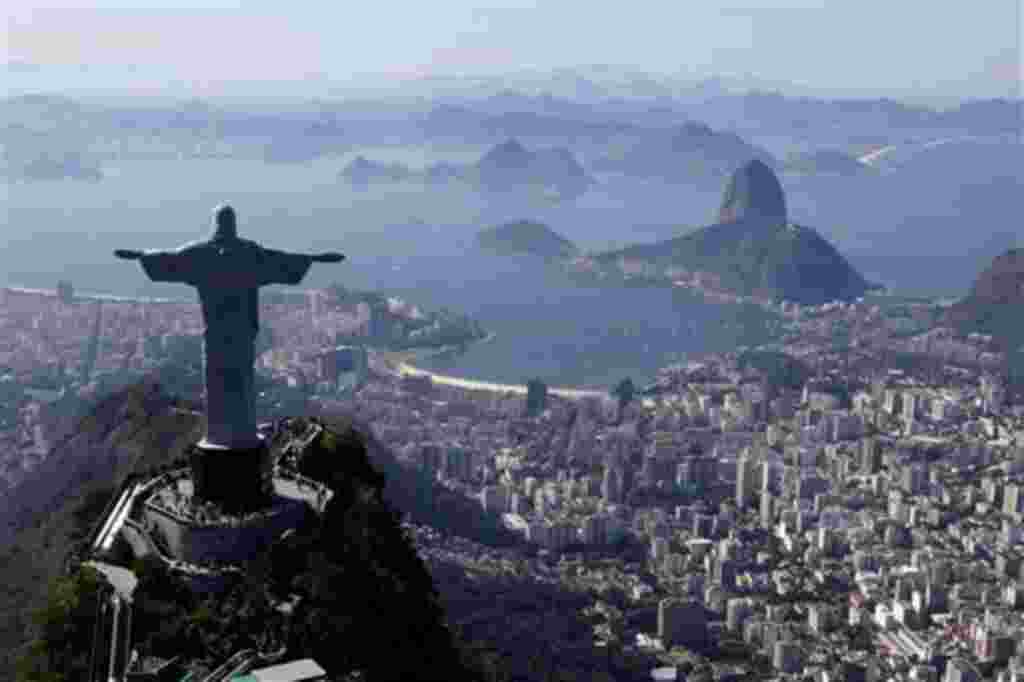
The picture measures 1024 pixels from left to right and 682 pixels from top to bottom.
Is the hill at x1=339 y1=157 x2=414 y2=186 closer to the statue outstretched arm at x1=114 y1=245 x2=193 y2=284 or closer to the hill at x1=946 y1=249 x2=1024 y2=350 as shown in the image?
the hill at x1=946 y1=249 x2=1024 y2=350

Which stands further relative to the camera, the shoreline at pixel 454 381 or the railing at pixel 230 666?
the shoreline at pixel 454 381

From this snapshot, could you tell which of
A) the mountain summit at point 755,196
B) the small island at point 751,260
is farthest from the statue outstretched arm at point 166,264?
the mountain summit at point 755,196

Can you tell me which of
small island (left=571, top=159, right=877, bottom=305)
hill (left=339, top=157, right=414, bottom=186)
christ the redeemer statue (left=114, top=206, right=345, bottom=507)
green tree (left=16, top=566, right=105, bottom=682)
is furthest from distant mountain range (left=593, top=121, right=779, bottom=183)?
green tree (left=16, top=566, right=105, bottom=682)

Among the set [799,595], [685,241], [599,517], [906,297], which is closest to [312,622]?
[799,595]

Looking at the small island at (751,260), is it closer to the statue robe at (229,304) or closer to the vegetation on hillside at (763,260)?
the vegetation on hillside at (763,260)

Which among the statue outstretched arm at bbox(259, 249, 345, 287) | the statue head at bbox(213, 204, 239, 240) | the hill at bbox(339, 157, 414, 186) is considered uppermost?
the statue head at bbox(213, 204, 239, 240)

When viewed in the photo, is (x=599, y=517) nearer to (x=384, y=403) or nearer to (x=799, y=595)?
(x=799, y=595)
